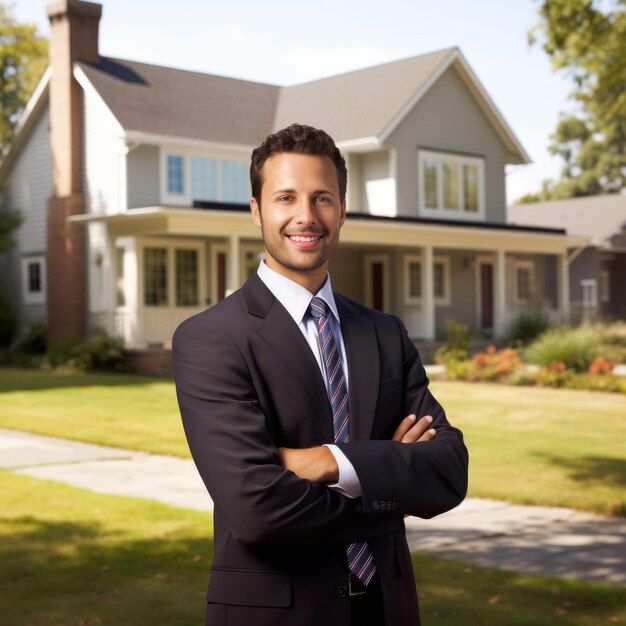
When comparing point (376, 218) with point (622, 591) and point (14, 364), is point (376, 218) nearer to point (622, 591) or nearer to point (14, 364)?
point (14, 364)

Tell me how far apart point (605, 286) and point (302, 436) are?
44892 millimetres

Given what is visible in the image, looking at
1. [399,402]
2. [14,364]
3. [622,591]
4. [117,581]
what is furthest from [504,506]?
[14,364]

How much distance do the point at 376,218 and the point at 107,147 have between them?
7.55 meters

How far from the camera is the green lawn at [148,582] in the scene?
6.43 meters

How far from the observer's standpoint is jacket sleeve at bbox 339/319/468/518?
280cm

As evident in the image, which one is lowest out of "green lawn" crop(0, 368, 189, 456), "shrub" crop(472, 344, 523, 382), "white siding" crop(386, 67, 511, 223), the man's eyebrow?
"green lawn" crop(0, 368, 189, 456)

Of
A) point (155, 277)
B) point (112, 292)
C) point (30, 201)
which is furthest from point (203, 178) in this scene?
point (30, 201)

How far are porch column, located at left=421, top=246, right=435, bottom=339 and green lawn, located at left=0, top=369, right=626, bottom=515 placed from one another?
8.17 m

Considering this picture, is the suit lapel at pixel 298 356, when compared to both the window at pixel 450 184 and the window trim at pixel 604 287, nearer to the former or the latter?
the window at pixel 450 184

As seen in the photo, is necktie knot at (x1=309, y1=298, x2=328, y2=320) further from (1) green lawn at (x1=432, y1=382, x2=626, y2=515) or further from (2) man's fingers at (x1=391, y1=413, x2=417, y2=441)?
(1) green lawn at (x1=432, y1=382, x2=626, y2=515)

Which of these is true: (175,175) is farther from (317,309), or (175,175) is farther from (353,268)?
(317,309)

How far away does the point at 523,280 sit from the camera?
125ft

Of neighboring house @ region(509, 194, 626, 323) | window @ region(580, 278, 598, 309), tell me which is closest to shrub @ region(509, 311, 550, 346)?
neighboring house @ region(509, 194, 626, 323)

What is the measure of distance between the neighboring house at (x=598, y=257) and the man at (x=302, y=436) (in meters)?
41.0
